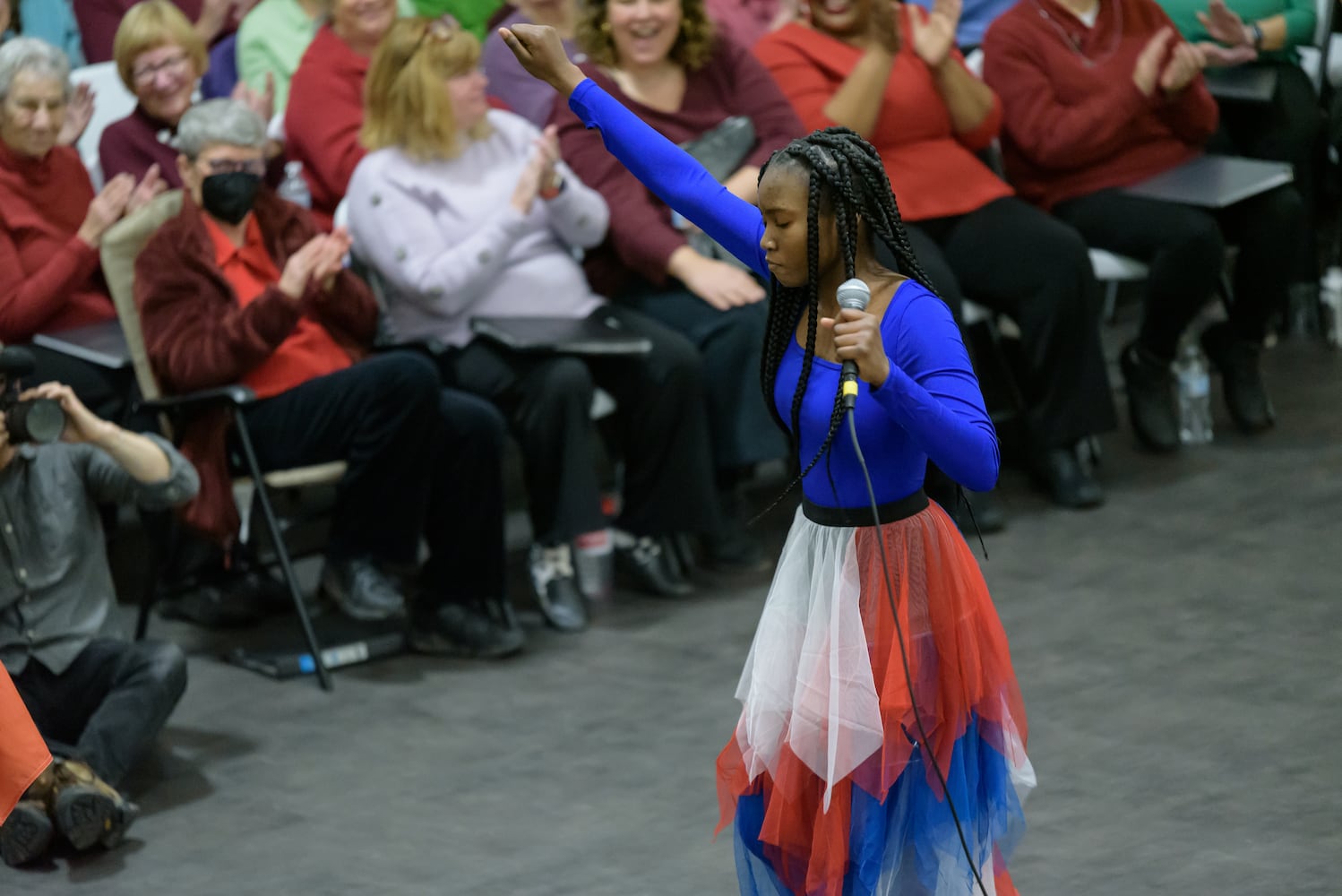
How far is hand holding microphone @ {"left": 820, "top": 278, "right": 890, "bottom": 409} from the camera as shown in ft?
6.31

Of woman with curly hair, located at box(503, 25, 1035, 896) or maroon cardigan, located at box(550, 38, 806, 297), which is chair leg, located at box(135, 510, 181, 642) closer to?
maroon cardigan, located at box(550, 38, 806, 297)

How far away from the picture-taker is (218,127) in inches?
155

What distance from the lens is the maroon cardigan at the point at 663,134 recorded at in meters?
4.38

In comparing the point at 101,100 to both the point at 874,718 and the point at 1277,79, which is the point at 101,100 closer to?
the point at 874,718

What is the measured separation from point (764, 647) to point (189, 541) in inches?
91.5

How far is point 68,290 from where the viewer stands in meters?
4.02

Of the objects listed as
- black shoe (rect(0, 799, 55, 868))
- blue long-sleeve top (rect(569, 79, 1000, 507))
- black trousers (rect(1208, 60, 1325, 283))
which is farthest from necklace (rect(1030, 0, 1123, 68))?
black shoe (rect(0, 799, 55, 868))

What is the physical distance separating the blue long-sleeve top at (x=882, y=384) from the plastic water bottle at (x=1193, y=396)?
2.86 meters

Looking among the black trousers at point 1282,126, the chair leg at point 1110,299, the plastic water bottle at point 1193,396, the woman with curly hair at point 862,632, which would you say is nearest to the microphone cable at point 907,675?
the woman with curly hair at point 862,632

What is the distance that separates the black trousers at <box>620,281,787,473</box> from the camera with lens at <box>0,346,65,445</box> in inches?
66.3

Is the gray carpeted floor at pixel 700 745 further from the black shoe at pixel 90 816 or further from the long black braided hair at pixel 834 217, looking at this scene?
the long black braided hair at pixel 834 217

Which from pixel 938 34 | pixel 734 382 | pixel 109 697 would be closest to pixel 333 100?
pixel 734 382

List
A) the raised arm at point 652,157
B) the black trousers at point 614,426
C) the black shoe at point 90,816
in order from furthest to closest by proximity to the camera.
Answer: the black trousers at point 614,426 < the black shoe at point 90,816 < the raised arm at point 652,157

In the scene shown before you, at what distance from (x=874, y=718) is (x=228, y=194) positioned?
2357mm
